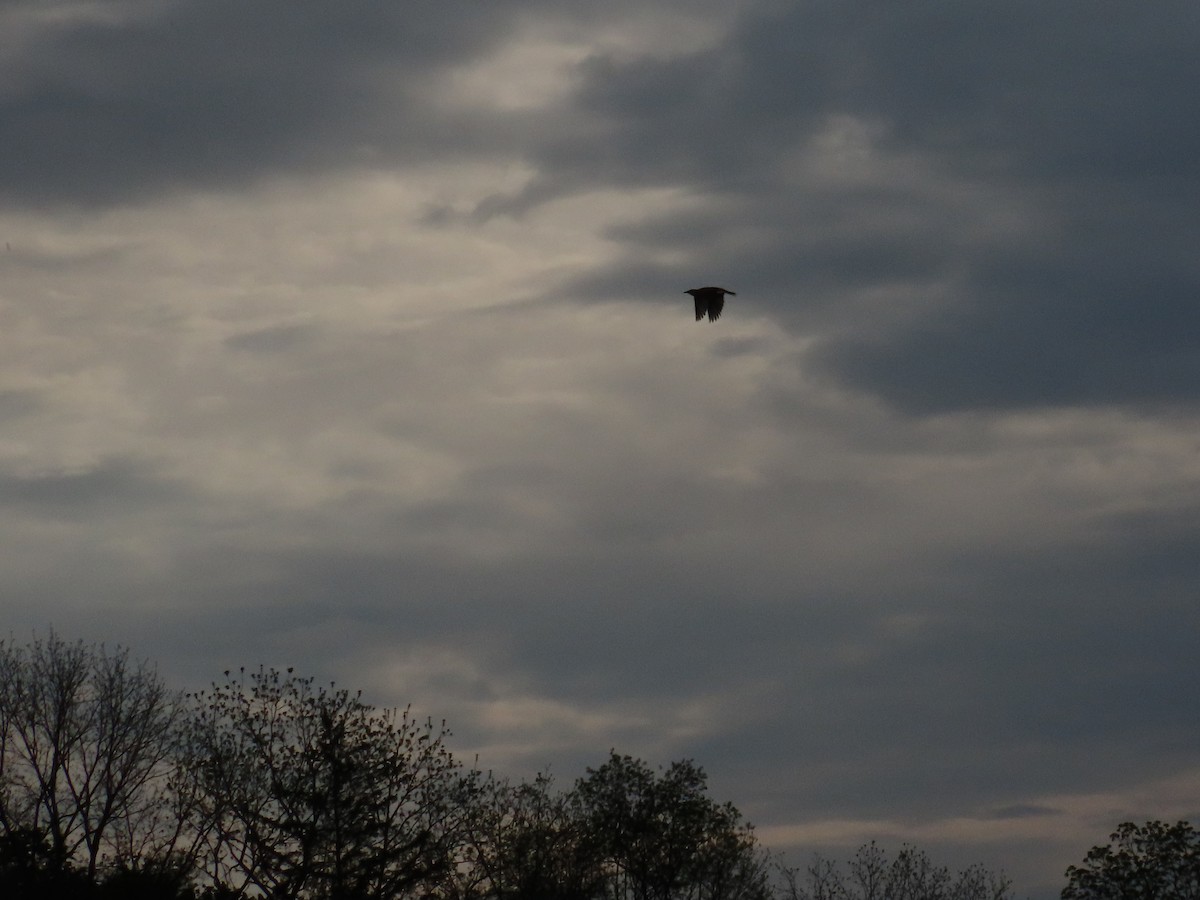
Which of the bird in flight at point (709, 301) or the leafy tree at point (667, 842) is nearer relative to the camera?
the bird in flight at point (709, 301)

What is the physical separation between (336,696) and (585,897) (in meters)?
14.0

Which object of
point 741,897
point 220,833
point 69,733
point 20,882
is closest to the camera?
point 20,882

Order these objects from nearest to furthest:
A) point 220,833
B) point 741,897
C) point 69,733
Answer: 1. point 220,833
2. point 69,733
3. point 741,897

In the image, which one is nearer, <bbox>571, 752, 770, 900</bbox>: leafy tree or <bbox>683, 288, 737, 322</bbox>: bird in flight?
<bbox>683, 288, 737, 322</bbox>: bird in flight

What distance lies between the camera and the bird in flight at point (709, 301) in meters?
33.5

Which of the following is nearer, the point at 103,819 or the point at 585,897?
the point at 103,819

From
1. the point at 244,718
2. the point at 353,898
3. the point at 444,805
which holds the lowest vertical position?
the point at 353,898

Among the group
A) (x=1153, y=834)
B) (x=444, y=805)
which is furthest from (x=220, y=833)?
(x=1153, y=834)

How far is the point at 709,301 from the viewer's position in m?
33.9

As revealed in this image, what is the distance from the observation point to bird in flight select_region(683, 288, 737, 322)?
110 feet

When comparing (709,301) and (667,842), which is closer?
(709,301)

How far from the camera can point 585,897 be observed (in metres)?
59.7

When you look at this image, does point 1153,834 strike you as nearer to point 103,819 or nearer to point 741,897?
point 741,897

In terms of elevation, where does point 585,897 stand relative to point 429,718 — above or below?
below
